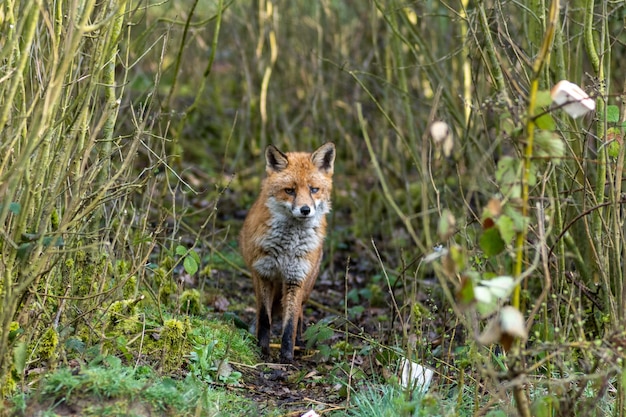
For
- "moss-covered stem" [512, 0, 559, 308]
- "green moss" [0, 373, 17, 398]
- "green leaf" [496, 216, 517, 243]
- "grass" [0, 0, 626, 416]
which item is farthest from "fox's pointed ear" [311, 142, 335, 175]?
"green leaf" [496, 216, 517, 243]

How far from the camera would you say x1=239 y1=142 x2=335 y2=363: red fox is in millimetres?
7070

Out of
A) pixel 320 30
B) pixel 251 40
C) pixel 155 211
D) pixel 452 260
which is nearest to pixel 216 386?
pixel 452 260

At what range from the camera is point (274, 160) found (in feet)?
24.3

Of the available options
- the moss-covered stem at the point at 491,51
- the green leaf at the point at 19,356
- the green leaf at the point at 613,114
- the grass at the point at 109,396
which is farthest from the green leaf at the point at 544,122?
the green leaf at the point at 19,356

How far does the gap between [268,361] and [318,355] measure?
41cm

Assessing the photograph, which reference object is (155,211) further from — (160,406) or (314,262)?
(160,406)

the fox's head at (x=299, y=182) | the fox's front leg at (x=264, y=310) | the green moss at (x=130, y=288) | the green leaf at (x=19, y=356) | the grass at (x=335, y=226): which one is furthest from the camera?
the fox's head at (x=299, y=182)

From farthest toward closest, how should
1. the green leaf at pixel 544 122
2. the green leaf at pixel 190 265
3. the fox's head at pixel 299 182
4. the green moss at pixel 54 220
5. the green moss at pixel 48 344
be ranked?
the fox's head at pixel 299 182 → the green leaf at pixel 190 265 → the green moss at pixel 54 220 → the green moss at pixel 48 344 → the green leaf at pixel 544 122

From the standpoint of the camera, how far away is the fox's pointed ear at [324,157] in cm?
739

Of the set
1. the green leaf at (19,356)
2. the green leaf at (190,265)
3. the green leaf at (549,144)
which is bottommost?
the green leaf at (19,356)

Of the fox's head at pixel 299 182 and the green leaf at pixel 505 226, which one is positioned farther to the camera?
the fox's head at pixel 299 182

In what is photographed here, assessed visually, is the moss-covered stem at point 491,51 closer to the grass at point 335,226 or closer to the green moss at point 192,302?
the grass at point 335,226

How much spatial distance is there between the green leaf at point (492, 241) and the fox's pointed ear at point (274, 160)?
3.76 meters

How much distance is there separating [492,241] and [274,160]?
387 cm
